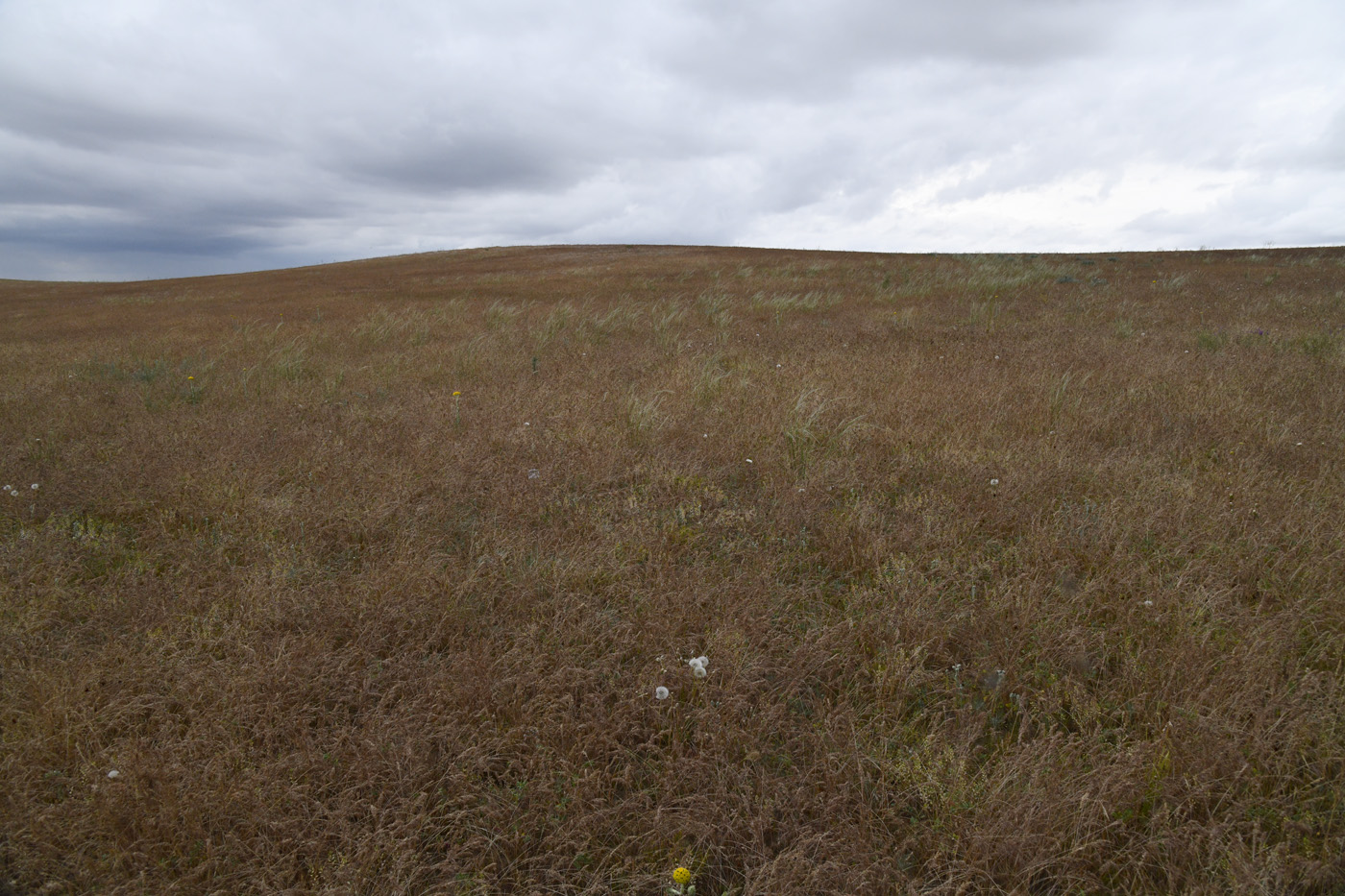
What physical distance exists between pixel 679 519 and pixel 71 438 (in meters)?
5.35

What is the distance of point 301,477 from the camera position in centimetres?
421

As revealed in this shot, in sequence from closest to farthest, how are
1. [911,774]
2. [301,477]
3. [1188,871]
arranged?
[1188,871] < [911,774] < [301,477]

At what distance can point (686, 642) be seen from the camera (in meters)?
2.56

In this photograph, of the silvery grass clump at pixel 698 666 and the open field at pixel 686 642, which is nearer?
the open field at pixel 686 642

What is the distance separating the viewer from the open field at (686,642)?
1781mm

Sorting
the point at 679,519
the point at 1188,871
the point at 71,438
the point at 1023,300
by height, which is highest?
the point at 1023,300

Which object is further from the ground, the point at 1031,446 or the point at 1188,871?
the point at 1031,446

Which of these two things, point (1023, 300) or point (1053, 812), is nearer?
point (1053, 812)

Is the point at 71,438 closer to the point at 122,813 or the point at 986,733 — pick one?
the point at 122,813

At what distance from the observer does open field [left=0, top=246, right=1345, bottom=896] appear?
178 cm

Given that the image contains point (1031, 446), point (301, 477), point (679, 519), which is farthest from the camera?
point (1031, 446)

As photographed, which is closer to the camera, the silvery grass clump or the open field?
the open field

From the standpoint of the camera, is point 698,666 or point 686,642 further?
point 686,642

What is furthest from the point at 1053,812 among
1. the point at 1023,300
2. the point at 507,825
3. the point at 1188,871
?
the point at 1023,300
